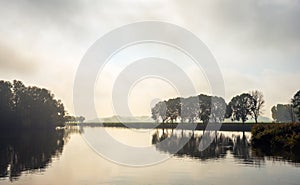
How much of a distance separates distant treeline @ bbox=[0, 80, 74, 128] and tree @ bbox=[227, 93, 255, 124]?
8655 cm

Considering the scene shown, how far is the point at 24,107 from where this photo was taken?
136000 millimetres

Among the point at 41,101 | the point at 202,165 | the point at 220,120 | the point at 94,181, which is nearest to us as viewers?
the point at 94,181

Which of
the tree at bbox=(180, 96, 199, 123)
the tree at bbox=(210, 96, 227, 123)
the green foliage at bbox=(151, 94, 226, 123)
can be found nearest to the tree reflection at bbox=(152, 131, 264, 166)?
the green foliage at bbox=(151, 94, 226, 123)

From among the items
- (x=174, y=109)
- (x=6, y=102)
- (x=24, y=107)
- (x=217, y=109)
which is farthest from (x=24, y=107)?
(x=217, y=109)

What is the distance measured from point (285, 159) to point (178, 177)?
61.3 ft

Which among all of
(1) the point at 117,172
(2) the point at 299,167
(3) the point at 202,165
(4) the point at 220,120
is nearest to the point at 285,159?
(2) the point at 299,167

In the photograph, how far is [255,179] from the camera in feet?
98.1

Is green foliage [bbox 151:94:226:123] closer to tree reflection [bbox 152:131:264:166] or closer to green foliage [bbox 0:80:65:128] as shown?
green foliage [bbox 0:80:65:128]

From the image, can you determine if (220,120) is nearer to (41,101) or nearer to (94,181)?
(41,101)

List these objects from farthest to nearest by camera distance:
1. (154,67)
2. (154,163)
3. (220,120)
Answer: (220,120) → (154,67) → (154,163)

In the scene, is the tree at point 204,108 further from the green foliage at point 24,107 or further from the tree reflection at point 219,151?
the tree reflection at point 219,151

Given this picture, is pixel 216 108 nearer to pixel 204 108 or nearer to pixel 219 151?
pixel 204 108

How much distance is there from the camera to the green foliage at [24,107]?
12485 cm

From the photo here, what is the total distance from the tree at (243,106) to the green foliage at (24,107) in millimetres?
86549
